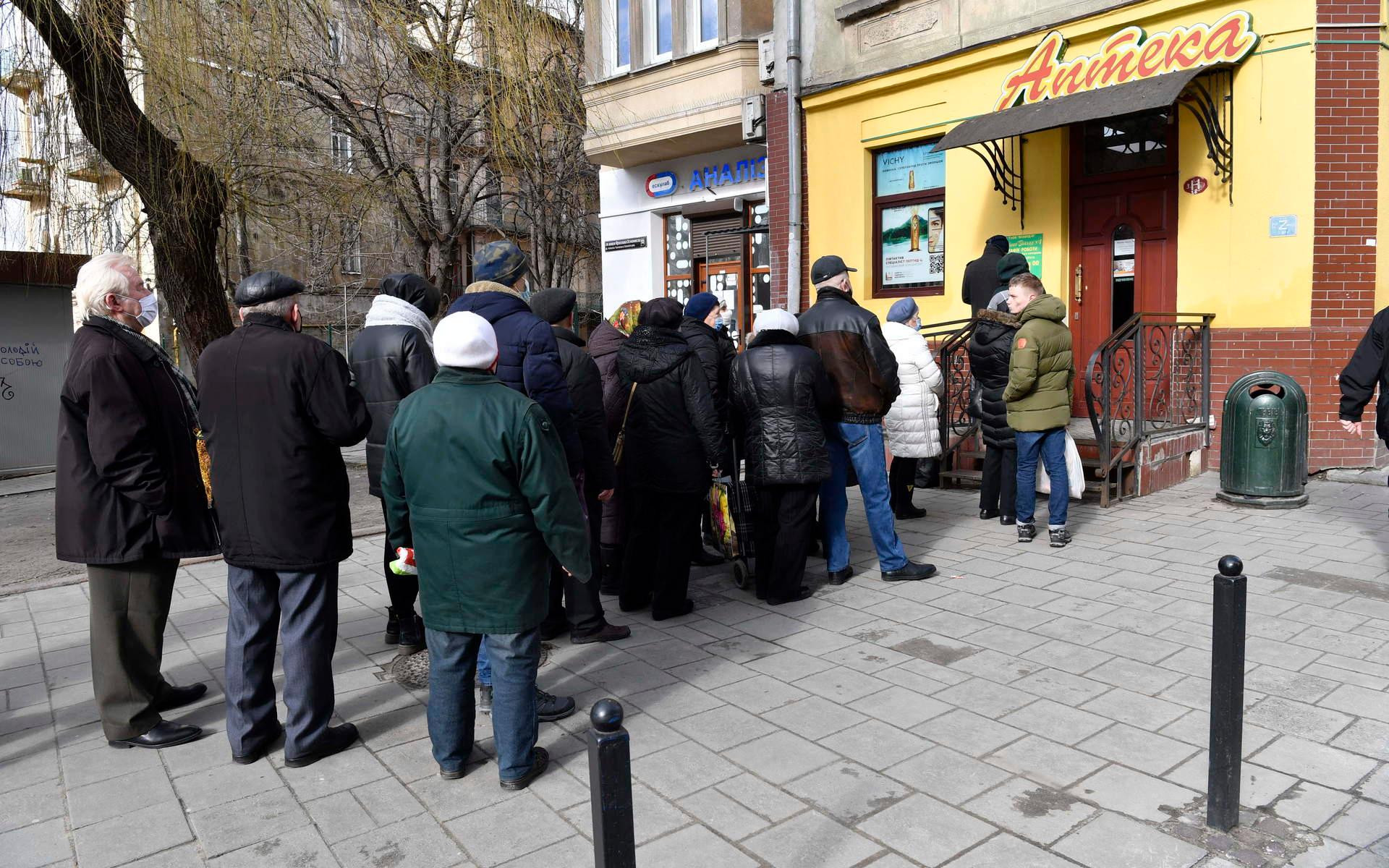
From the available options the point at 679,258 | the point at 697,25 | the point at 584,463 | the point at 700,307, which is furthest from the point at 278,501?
the point at 679,258

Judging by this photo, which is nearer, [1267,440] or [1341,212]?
[1267,440]

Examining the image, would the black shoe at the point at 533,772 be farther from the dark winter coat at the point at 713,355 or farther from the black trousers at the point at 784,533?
the dark winter coat at the point at 713,355

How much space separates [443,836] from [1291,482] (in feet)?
24.5

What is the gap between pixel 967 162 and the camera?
470 inches

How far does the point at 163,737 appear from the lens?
4258mm

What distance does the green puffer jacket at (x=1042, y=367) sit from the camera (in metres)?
7.05

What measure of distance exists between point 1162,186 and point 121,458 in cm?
996

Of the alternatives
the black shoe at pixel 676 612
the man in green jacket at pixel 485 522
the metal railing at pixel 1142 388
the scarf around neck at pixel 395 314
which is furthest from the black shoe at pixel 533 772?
the metal railing at pixel 1142 388

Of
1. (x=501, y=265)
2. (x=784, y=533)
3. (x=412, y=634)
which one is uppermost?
(x=501, y=265)

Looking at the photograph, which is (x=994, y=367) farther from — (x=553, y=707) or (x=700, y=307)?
(x=553, y=707)

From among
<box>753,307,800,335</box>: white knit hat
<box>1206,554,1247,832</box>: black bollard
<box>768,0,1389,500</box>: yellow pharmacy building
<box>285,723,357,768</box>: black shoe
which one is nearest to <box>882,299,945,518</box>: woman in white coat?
<box>768,0,1389,500</box>: yellow pharmacy building

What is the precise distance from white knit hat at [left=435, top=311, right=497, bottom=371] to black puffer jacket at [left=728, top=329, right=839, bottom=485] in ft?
8.28

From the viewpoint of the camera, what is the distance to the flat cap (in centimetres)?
401

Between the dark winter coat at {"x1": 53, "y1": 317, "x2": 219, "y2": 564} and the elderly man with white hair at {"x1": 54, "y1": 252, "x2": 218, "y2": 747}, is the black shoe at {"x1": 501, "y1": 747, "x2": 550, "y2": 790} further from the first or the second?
the dark winter coat at {"x1": 53, "y1": 317, "x2": 219, "y2": 564}
